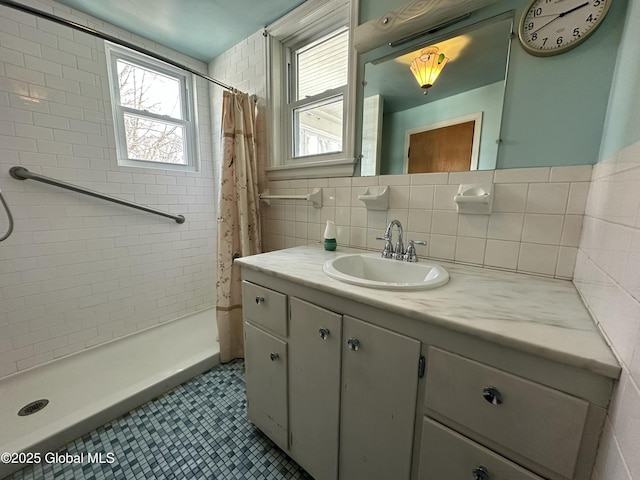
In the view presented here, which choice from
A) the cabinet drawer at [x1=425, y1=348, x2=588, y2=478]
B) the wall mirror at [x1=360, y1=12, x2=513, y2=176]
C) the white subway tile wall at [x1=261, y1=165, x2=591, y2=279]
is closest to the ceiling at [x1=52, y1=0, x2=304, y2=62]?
the wall mirror at [x1=360, y1=12, x2=513, y2=176]

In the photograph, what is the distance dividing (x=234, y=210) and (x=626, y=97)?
175 cm

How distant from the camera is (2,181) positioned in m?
1.40

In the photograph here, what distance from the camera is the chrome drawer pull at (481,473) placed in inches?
23.1

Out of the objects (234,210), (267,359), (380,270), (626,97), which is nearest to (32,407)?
(267,359)

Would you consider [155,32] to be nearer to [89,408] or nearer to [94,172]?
[94,172]

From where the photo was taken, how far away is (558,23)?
840mm

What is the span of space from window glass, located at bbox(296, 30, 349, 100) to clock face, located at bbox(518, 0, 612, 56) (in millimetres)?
853

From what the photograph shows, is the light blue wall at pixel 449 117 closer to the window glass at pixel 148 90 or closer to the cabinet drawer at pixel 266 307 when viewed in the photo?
the cabinet drawer at pixel 266 307

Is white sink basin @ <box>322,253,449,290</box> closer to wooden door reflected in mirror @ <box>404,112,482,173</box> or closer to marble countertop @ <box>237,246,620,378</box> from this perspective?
marble countertop @ <box>237,246,620,378</box>

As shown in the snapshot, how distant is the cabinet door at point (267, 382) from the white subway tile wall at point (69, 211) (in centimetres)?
138

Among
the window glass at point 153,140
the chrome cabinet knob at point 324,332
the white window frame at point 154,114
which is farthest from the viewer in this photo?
the window glass at point 153,140

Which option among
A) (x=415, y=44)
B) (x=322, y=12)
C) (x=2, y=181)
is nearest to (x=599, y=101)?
(x=415, y=44)

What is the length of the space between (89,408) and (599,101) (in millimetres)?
2519

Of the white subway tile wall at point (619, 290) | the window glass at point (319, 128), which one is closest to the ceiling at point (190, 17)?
the window glass at point (319, 128)
